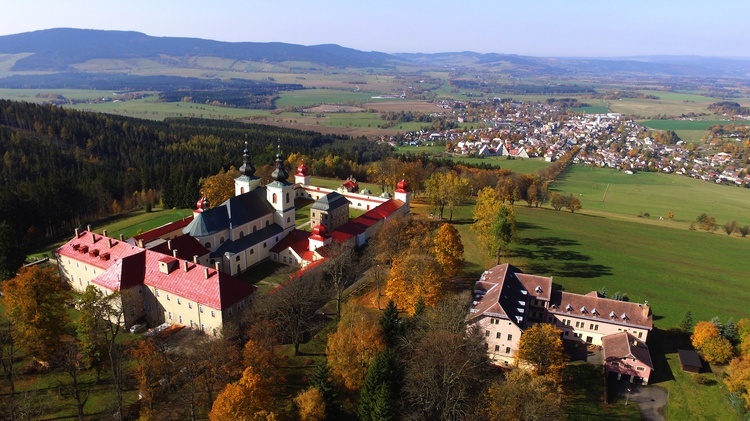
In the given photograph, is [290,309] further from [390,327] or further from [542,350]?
[542,350]

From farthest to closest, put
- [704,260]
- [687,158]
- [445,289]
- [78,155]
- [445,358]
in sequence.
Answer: [687,158] < [78,155] < [704,260] < [445,289] < [445,358]

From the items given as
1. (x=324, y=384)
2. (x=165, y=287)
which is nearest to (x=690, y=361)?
(x=324, y=384)

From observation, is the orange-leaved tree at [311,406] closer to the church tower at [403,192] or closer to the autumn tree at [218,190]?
the church tower at [403,192]

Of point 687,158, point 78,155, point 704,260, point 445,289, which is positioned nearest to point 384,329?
point 445,289

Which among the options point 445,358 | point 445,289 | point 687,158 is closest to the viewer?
point 445,358

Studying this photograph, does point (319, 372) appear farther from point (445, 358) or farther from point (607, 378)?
point (607, 378)

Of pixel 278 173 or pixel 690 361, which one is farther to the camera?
pixel 278 173
